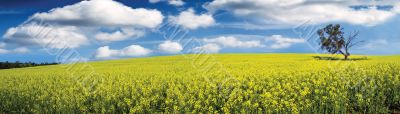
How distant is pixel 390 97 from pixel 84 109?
1146 centimetres

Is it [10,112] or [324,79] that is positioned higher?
[324,79]

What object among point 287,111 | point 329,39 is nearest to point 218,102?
point 287,111

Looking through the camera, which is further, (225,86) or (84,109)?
(225,86)

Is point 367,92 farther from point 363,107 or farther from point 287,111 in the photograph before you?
point 287,111

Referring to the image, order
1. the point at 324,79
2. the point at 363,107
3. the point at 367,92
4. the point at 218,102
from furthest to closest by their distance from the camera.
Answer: the point at 324,79 < the point at 367,92 < the point at 363,107 < the point at 218,102

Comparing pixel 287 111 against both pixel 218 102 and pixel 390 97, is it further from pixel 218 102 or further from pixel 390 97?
pixel 390 97

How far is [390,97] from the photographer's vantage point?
15.0m

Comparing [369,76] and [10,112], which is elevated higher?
[369,76]

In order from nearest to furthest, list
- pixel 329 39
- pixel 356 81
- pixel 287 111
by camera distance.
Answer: pixel 287 111, pixel 356 81, pixel 329 39

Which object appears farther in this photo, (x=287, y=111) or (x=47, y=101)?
(x=47, y=101)

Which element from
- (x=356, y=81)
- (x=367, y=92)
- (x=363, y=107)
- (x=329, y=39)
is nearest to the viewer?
(x=363, y=107)

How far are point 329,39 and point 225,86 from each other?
A: 52.1 meters

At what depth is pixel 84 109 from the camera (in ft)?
43.6

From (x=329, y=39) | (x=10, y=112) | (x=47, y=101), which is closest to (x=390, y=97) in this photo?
(x=47, y=101)
